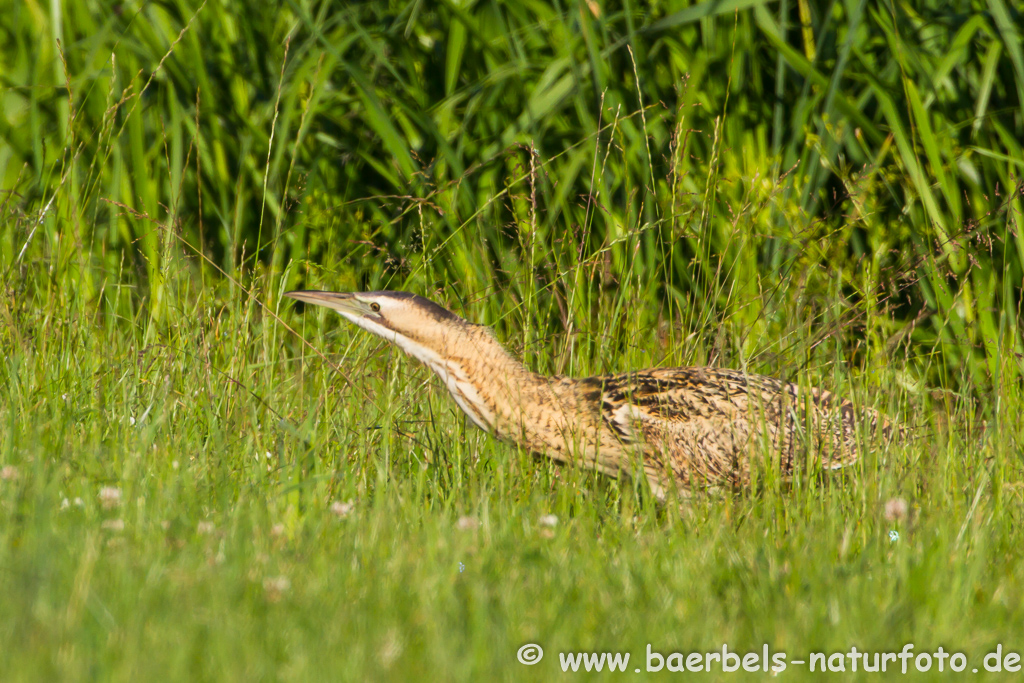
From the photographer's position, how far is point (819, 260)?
513 centimetres

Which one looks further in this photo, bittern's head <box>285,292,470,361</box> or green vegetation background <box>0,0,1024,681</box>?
bittern's head <box>285,292,470,361</box>

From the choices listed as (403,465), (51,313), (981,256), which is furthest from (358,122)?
(981,256)

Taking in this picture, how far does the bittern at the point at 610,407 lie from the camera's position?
3.84 meters

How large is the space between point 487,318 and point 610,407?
1.53 m

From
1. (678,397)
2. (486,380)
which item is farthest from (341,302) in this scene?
(678,397)

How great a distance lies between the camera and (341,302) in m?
4.10

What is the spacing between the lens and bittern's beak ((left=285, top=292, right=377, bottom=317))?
4.02 meters

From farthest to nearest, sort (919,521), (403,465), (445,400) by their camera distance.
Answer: (445,400), (403,465), (919,521)

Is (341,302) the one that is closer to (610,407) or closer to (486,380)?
(486,380)

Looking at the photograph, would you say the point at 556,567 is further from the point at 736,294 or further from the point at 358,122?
the point at 358,122

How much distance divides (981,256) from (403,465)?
8.98 feet
